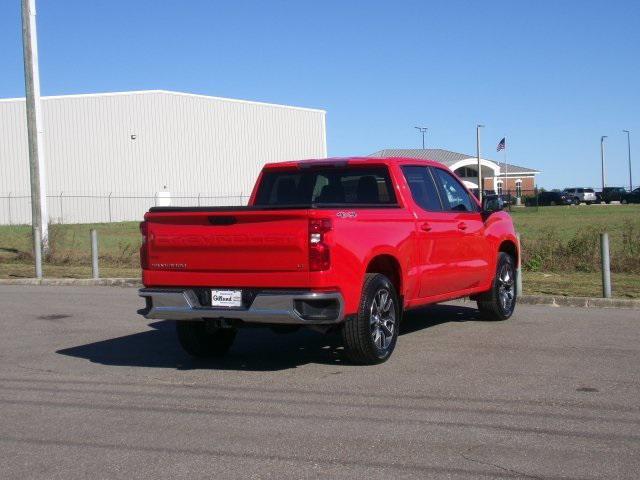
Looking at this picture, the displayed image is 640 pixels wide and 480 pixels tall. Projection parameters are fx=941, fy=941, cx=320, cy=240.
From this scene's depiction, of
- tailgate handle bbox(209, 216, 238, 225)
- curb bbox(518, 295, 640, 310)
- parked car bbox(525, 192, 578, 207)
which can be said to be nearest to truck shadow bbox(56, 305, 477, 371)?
tailgate handle bbox(209, 216, 238, 225)

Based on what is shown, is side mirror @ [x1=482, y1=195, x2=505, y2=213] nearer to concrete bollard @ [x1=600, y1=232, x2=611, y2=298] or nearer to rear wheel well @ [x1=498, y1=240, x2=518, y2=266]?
rear wheel well @ [x1=498, y1=240, x2=518, y2=266]

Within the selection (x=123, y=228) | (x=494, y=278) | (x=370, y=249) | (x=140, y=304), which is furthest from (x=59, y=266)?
(x=123, y=228)

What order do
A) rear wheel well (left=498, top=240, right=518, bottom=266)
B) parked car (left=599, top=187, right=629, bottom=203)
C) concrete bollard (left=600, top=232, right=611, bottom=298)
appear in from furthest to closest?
parked car (left=599, top=187, right=629, bottom=203) < concrete bollard (left=600, top=232, right=611, bottom=298) < rear wheel well (left=498, top=240, right=518, bottom=266)

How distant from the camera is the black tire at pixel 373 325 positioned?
28.2 ft

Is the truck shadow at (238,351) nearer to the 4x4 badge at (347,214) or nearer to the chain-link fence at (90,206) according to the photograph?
the 4x4 badge at (347,214)

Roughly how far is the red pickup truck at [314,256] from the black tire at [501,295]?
1196 mm

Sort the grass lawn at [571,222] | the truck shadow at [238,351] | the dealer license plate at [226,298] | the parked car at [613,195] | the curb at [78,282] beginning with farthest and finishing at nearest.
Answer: the parked car at [613,195] < the grass lawn at [571,222] < the curb at [78,282] < the truck shadow at [238,351] < the dealer license plate at [226,298]

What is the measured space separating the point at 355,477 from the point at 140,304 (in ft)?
31.1

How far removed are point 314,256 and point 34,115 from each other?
1720 cm

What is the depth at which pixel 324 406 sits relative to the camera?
724cm

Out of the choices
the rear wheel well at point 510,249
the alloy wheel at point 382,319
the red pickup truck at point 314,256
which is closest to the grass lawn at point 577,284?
the rear wheel well at point 510,249

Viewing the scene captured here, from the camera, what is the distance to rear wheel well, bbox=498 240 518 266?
12359 millimetres

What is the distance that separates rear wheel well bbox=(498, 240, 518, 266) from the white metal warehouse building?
143 ft

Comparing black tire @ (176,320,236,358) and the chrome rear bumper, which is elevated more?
the chrome rear bumper
